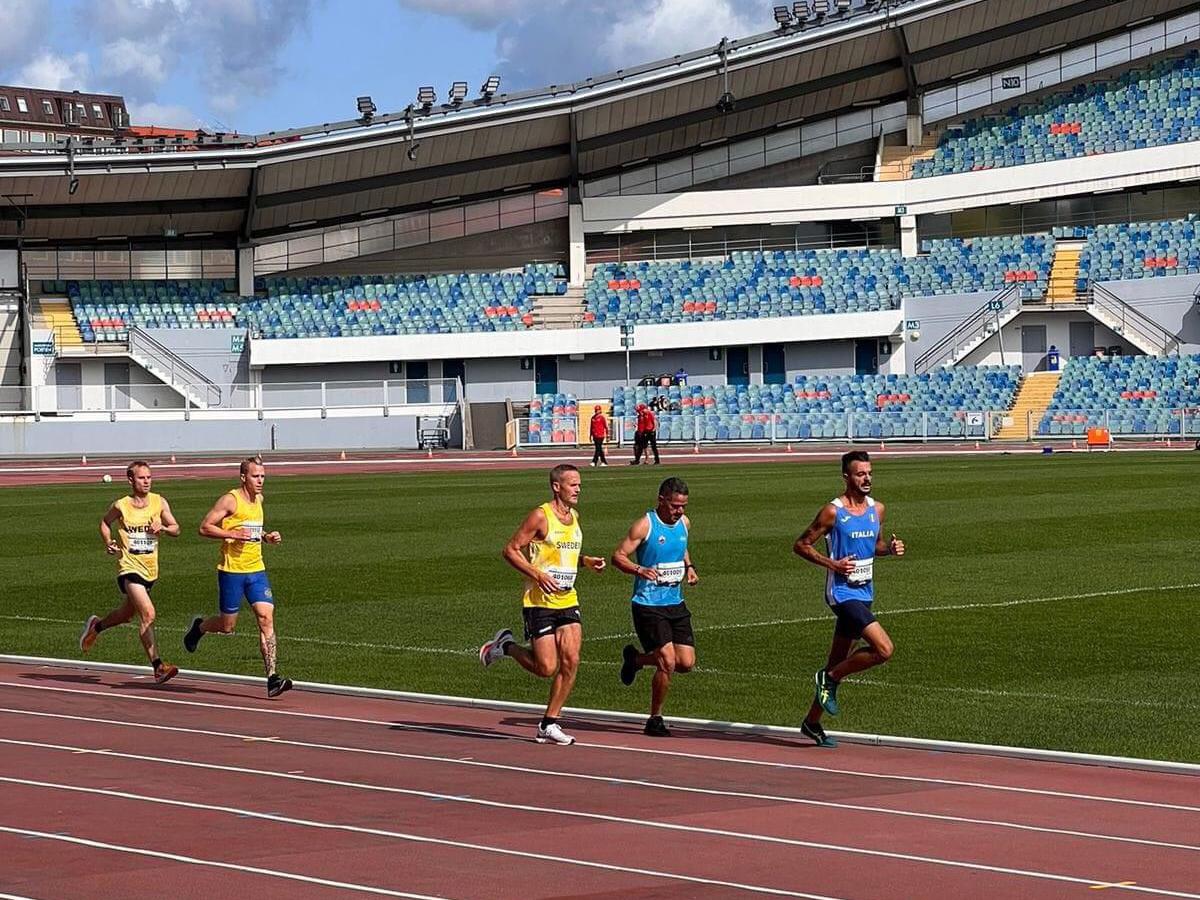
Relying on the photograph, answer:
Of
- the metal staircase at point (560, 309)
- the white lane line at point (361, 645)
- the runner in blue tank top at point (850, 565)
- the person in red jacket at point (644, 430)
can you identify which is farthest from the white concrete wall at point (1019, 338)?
the runner in blue tank top at point (850, 565)

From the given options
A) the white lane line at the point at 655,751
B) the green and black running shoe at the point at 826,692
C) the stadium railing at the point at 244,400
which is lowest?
the white lane line at the point at 655,751

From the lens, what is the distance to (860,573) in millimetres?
12938

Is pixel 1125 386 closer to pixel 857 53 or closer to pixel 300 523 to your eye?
pixel 857 53

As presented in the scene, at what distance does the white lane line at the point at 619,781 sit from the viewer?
10.2 m

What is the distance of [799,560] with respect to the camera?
25359mm

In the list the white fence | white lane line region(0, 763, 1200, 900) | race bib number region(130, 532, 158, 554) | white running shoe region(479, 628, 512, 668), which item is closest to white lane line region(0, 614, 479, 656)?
race bib number region(130, 532, 158, 554)

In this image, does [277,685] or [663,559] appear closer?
[663,559]

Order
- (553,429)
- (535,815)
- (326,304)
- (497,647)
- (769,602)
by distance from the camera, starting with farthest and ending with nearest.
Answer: (326,304)
(553,429)
(769,602)
(497,647)
(535,815)

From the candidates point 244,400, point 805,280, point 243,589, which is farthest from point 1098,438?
point 243,589

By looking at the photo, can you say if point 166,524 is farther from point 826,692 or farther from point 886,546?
point 886,546

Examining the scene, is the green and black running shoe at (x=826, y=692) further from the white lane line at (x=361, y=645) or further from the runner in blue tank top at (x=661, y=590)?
the white lane line at (x=361, y=645)

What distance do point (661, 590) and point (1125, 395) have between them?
5077 cm

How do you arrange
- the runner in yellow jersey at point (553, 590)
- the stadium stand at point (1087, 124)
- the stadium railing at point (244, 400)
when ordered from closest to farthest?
the runner in yellow jersey at point (553, 590) → the stadium railing at point (244, 400) → the stadium stand at point (1087, 124)

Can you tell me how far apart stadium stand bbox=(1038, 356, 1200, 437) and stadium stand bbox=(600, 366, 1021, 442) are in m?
2.20
